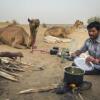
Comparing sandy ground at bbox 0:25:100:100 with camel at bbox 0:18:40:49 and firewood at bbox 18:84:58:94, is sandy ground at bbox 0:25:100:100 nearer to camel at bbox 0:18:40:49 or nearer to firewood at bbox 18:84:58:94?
firewood at bbox 18:84:58:94

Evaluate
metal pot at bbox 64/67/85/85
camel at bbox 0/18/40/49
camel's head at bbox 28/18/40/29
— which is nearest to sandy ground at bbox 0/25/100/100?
metal pot at bbox 64/67/85/85

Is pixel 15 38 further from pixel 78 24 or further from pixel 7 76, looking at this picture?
pixel 78 24

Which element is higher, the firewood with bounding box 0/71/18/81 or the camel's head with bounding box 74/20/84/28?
the camel's head with bounding box 74/20/84/28

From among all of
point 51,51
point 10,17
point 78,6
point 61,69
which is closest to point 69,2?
point 78,6

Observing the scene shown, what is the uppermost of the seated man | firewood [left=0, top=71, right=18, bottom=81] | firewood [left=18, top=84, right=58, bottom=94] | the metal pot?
the seated man

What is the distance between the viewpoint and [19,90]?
5.70m

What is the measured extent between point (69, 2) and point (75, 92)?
981 cm

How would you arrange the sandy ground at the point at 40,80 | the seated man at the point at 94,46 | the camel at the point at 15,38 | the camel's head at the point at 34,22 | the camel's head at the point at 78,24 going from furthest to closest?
the camel's head at the point at 78,24, the camel at the point at 15,38, the camel's head at the point at 34,22, the seated man at the point at 94,46, the sandy ground at the point at 40,80

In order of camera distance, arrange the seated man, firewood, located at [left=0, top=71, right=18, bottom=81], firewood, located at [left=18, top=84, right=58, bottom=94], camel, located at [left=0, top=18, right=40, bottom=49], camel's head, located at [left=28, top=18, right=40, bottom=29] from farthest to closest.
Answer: camel, located at [left=0, top=18, right=40, bottom=49] < camel's head, located at [left=28, top=18, right=40, bottom=29] < the seated man < firewood, located at [left=0, top=71, right=18, bottom=81] < firewood, located at [left=18, top=84, right=58, bottom=94]

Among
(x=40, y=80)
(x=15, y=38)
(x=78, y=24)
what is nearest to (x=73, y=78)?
(x=40, y=80)

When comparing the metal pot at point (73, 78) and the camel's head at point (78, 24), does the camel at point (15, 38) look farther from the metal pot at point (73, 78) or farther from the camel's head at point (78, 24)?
the metal pot at point (73, 78)

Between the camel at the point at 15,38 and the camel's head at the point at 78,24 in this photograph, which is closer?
the camel at the point at 15,38

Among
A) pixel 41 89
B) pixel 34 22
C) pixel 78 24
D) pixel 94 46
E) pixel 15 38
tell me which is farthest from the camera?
pixel 78 24

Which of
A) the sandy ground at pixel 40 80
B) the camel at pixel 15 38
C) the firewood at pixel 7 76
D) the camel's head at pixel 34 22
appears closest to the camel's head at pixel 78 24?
the camel at pixel 15 38
